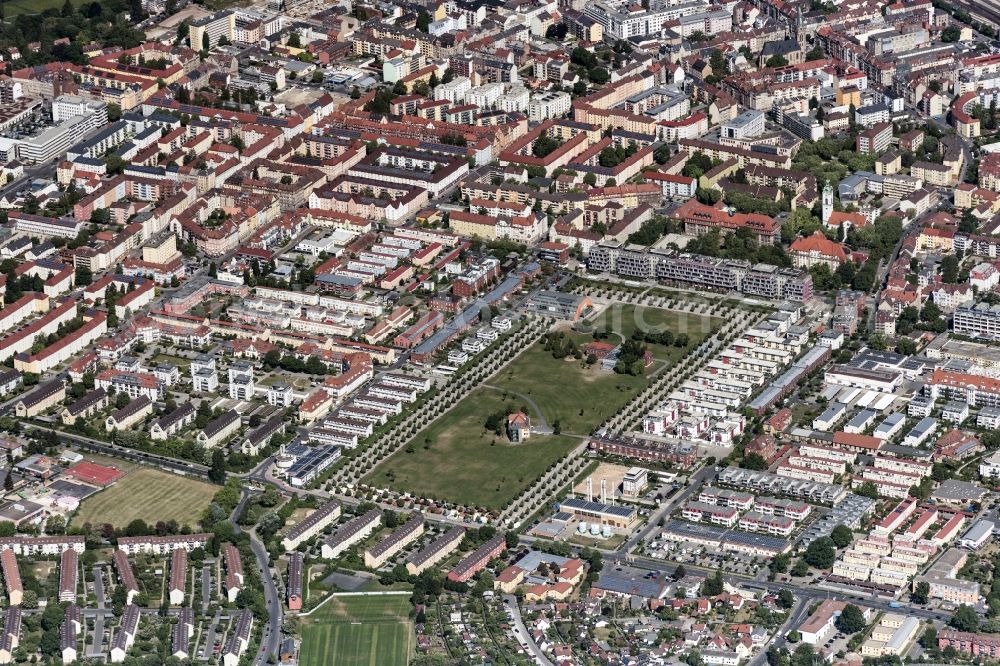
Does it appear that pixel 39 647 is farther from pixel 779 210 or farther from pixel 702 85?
pixel 702 85

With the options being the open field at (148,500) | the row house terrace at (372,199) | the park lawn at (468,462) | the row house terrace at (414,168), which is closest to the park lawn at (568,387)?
the park lawn at (468,462)

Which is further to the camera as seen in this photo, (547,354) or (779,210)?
(779,210)

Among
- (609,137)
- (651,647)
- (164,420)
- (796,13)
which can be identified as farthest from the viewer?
(796,13)

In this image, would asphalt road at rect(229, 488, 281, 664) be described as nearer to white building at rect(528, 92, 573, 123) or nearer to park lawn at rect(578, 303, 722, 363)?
park lawn at rect(578, 303, 722, 363)

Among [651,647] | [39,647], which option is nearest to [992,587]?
[651,647]

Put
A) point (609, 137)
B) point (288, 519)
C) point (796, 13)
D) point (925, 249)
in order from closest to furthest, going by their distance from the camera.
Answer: point (288, 519) → point (925, 249) → point (609, 137) → point (796, 13)
